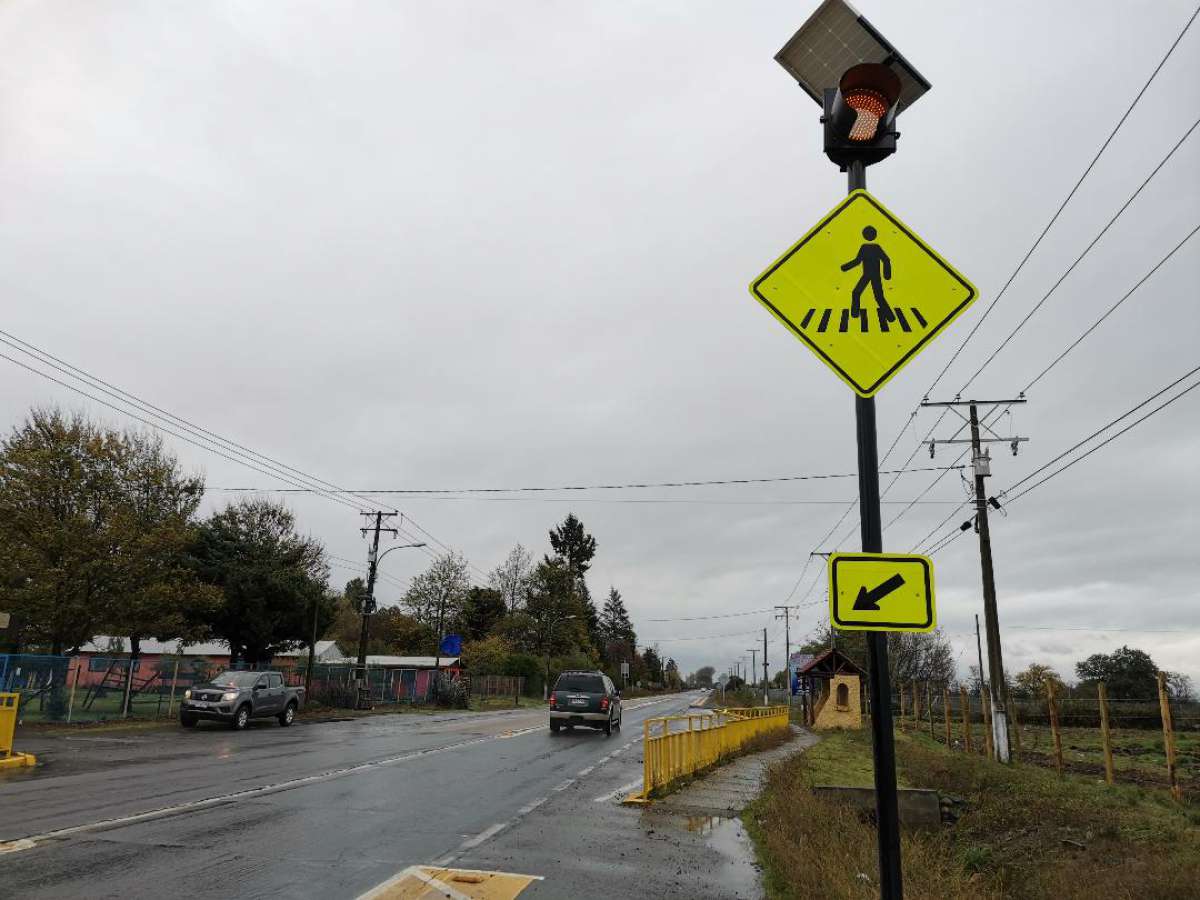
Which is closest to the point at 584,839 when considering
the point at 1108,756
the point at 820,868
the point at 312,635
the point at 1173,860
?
the point at 820,868

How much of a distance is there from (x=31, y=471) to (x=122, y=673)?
271 inches

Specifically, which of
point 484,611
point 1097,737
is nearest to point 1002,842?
point 1097,737

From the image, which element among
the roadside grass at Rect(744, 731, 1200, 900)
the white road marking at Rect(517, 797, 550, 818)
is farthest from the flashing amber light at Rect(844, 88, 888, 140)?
the white road marking at Rect(517, 797, 550, 818)

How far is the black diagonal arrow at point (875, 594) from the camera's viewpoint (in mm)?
3496

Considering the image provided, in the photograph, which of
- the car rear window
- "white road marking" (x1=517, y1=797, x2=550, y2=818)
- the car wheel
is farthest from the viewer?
the car rear window

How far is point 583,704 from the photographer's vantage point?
85.4 ft

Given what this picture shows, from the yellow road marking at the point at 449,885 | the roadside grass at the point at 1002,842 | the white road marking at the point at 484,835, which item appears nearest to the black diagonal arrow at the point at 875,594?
Answer: the roadside grass at the point at 1002,842

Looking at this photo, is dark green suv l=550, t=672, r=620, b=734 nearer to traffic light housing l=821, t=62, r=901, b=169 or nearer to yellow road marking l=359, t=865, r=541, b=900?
yellow road marking l=359, t=865, r=541, b=900

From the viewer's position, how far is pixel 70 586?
81.3 ft

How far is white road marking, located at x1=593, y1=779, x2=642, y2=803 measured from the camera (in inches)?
469

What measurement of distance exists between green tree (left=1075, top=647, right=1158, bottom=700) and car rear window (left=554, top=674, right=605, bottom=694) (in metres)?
46.0

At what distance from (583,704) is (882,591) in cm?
2386

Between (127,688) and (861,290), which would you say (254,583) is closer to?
(127,688)

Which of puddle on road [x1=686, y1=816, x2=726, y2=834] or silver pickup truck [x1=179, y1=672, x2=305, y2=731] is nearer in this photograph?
puddle on road [x1=686, y1=816, x2=726, y2=834]
